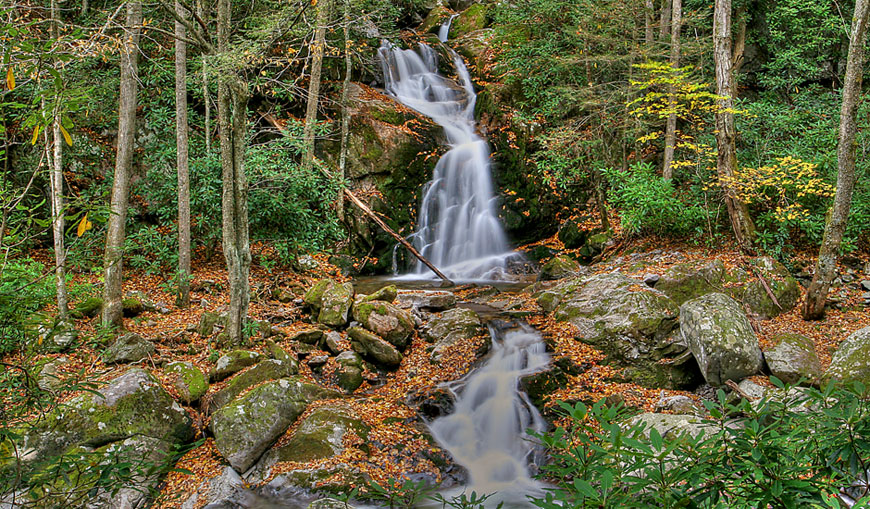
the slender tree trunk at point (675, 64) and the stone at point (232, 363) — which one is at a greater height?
the slender tree trunk at point (675, 64)

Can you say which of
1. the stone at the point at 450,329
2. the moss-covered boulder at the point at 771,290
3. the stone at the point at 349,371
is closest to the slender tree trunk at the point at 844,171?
the moss-covered boulder at the point at 771,290

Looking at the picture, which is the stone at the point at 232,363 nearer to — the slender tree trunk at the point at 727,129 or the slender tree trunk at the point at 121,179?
the slender tree trunk at the point at 121,179

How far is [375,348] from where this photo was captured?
7539mm

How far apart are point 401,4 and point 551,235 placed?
45.2ft

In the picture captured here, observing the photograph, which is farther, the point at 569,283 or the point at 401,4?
the point at 401,4

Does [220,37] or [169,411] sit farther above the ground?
[220,37]

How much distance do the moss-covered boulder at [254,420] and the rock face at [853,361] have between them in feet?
20.7

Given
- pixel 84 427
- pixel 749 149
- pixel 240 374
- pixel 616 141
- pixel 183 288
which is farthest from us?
pixel 616 141

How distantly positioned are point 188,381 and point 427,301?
14.6 ft

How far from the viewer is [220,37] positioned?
6.33m

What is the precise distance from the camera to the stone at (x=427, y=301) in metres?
9.26

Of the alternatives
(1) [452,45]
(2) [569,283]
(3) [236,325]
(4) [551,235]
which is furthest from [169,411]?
(1) [452,45]

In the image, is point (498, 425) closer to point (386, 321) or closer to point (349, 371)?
point (349, 371)

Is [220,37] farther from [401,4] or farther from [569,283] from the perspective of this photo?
[401,4]
